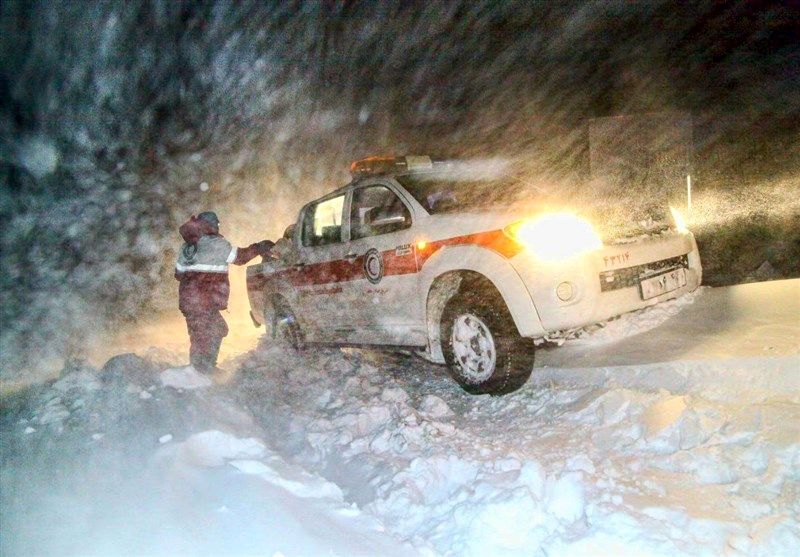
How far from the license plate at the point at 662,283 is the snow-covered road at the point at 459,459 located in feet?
1.40

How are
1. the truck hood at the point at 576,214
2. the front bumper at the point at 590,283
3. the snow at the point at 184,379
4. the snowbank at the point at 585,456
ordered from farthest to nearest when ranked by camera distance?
the snow at the point at 184,379
the truck hood at the point at 576,214
the front bumper at the point at 590,283
the snowbank at the point at 585,456

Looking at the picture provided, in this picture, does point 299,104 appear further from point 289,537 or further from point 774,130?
point 289,537

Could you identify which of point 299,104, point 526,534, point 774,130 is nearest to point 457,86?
point 299,104

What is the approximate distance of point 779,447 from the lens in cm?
277

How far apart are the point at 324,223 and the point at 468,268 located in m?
2.18

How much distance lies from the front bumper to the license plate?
0.04m

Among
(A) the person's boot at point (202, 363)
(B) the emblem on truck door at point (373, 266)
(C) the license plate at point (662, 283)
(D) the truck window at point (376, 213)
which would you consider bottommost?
(A) the person's boot at point (202, 363)

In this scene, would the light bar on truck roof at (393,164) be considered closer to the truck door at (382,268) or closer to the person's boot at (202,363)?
the truck door at (382,268)

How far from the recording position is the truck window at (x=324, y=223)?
5.66 meters

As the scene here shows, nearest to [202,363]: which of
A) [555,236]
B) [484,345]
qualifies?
[484,345]

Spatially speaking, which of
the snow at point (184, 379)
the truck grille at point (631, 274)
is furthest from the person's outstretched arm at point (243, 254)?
the truck grille at point (631, 274)

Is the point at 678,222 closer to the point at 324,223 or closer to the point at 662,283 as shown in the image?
the point at 662,283

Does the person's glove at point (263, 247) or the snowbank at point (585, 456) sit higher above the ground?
the person's glove at point (263, 247)

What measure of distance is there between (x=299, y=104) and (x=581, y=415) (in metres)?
12.8
